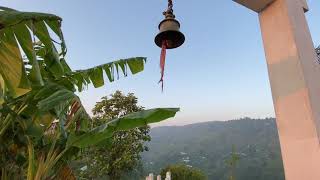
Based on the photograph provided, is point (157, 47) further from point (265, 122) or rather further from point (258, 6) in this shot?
point (265, 122)

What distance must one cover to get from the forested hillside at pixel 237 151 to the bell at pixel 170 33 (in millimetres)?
41920

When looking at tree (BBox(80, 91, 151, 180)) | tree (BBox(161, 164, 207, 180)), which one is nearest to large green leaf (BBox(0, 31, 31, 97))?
tree (BBox(80, 91, 151, 180))

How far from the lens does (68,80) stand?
14.6 feet

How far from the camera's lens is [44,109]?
10.8ft

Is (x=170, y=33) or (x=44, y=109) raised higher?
(x=170, y=33)

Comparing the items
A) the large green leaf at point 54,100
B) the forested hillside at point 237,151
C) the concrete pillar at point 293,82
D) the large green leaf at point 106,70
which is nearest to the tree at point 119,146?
the large green leaf at point 106,70

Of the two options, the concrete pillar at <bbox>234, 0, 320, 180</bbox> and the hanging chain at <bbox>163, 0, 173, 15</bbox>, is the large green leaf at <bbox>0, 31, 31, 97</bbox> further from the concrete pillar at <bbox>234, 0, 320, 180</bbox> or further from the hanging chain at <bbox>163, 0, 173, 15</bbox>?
the concrete pillar at <bbox>234, 0, 320, 180</bbox>

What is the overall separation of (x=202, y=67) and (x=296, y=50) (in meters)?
10.9

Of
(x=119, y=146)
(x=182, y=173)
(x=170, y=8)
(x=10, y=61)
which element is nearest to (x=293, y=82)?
(x=170, y=8)

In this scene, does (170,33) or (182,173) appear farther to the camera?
(182,173)

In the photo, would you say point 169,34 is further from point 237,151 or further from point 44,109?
point 237,151

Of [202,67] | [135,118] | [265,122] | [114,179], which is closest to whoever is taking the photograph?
[135,118]

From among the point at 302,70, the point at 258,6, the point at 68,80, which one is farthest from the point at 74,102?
the point at 302,70

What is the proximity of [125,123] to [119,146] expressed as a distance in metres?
12.2
